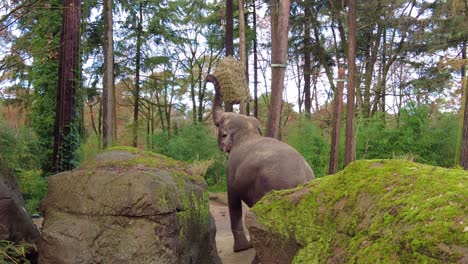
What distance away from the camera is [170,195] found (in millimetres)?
4887

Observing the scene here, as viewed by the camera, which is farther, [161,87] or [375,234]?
[161,87]

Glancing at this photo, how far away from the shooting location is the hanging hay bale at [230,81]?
30.7 feet

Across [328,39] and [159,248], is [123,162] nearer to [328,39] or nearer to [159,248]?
[159,248]

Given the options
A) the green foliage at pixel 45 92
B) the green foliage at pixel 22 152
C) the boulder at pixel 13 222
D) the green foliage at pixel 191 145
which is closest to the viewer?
the boulder at pixel 13 222

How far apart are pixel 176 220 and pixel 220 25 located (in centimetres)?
2663

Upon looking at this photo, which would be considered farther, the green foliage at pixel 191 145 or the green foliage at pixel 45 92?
the green foliage at pixel 191 145

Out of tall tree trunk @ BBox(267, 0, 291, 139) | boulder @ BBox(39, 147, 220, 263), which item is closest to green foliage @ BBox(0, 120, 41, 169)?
tall tree trunk @ BBox(267, 0, 291, 139)

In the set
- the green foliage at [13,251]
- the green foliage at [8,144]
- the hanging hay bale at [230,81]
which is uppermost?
the hanging hay bale at [230,81]

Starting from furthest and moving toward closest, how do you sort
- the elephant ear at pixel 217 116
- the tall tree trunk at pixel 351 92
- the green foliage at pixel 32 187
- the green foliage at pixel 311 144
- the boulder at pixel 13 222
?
the green foliage at pixel 311 144 < the tall tree trunk at pixel 351 92 < the green foliage at pixel 32 187 < the elephant ear at pixel 217 116 < the boulder at pixel 13 222

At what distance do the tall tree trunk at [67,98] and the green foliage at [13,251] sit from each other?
7.19 meters

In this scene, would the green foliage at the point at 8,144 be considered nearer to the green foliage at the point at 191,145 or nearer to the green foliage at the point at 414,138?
the green foliage at the point at 191,145

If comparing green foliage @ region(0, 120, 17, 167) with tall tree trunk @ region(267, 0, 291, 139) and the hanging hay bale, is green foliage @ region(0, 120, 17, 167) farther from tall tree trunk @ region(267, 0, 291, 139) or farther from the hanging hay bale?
tall tree trunk @ region(267, 0, 291, 139)

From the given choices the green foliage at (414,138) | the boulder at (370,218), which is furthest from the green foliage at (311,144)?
the boulder at (370,218)

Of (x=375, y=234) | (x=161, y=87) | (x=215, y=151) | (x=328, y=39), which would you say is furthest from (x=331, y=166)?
(x=161, y=87)
